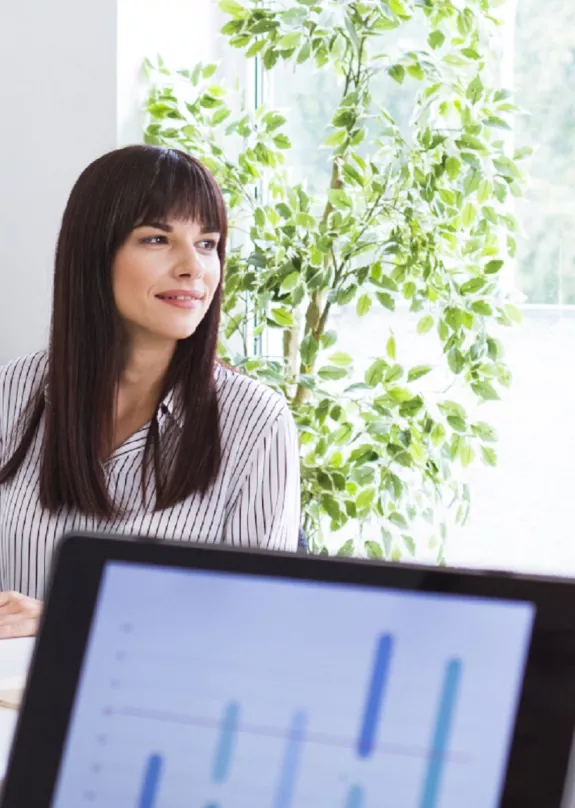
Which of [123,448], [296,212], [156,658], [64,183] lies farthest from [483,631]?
[64,183]

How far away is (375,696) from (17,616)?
107cm

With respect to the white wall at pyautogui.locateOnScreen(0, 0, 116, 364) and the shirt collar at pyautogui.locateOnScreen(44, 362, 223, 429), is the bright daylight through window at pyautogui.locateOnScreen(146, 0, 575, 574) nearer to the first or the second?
the white wall at pyautogui.locateOnScreen(0, 0, 116, 364)

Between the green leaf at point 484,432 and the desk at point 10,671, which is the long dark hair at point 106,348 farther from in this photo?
the green leaf at point 484,432

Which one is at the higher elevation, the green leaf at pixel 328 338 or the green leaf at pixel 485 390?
the green leaf at pixel 328 338

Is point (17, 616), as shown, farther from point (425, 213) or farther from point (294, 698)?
point (425, 213)

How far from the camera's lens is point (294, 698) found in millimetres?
488

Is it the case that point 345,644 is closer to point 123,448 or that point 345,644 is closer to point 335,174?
point 123,448

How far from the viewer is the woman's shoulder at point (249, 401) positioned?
6.16 feet

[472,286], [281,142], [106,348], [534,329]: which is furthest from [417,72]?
[106,348]

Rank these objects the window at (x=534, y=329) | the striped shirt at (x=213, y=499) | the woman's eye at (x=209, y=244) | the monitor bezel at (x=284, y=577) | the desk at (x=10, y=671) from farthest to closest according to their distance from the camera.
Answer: the window at (x=534, y=329) → the woman's eye at (x=209, y=244) → the striped shirt at (x=213, y=499) → the desk at (x=10, y=671) → the monitor bezel at (x=284, y=577)

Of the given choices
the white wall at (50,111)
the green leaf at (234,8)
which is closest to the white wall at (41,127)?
the white wall at (50,111)

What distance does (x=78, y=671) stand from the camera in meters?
0.51

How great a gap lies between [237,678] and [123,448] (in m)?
1.38

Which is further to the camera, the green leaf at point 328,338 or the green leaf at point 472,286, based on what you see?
the green leaf at point 328,338
